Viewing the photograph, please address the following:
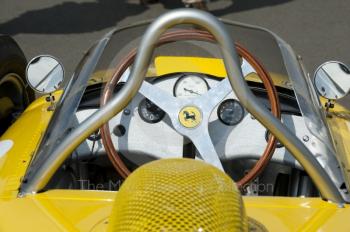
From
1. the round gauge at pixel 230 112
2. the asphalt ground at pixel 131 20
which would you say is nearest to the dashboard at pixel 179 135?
the round gauge at pixel 230 112

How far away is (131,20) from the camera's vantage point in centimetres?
720

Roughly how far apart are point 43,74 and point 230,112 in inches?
38.8

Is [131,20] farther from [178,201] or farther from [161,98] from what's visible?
[178,201]

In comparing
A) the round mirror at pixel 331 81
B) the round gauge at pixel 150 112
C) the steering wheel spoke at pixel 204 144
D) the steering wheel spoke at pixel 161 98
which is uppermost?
the round mirror at pixel 331 81

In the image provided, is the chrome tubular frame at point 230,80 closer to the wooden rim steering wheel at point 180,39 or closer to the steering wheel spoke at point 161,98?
the wooden rim steering wheel at point 180,39

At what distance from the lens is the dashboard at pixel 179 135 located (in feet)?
8.91

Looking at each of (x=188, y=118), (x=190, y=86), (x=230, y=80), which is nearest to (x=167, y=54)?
(x=190, y=86)

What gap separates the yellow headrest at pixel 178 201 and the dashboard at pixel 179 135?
43.7 inches

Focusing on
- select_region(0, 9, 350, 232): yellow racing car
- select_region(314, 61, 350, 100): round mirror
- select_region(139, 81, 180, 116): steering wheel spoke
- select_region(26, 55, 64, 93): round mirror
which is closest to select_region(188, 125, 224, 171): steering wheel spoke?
select_region(0, 9, 350, 232): yellow racing car

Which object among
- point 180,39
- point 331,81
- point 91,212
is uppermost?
point 180,39

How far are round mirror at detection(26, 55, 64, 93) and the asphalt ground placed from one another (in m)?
2.93

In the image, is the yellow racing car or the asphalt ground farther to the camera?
the asphalt ground

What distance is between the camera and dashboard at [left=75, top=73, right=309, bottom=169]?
8.91 feet

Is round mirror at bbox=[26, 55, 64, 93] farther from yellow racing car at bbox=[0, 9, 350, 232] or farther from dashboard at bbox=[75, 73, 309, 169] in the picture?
dashboard at bbox=[75, 73, 309, 169]
